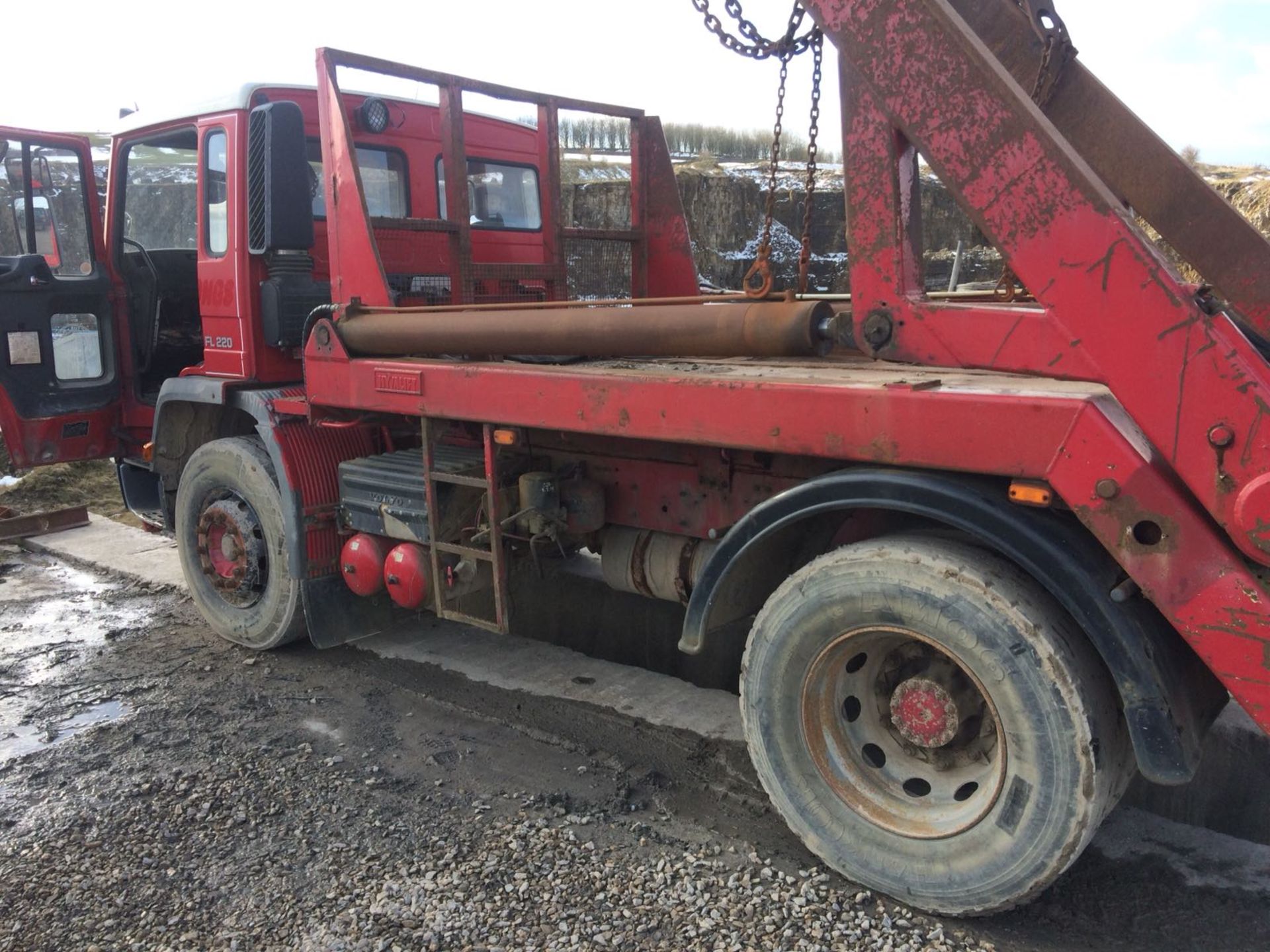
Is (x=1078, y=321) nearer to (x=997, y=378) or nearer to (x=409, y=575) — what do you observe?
(x=997, y=378)

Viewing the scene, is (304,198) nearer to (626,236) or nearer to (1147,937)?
(626,236)

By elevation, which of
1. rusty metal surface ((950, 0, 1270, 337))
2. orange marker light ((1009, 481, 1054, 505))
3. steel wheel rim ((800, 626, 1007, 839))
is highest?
rusty metal surface ((950, 0, 1270, 337))

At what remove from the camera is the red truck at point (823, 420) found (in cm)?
229

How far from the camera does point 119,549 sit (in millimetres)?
6805

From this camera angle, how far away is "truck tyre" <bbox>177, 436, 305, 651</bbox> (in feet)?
15.3

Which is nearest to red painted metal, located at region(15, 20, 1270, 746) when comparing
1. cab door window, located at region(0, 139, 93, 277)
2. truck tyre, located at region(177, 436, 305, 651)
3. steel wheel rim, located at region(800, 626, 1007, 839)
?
steel wheel rim, located at region(800, 626, 1007, 839)

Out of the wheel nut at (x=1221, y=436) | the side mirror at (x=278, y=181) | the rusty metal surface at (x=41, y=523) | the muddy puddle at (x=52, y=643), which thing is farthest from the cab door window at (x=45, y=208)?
the wheel nut at (x=1221, y=436)

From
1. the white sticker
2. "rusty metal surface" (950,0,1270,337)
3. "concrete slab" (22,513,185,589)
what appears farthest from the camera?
"concrete slab" (22,513,185,589)

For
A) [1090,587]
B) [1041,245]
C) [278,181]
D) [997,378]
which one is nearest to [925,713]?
[1090,587]

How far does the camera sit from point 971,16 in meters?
3.32

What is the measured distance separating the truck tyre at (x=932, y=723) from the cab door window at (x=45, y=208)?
4.50 m

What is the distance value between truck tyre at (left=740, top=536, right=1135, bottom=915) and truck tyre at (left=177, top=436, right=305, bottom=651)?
2.63m

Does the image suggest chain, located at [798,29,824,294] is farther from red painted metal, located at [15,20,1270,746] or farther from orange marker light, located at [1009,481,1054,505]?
orange marker light, located at [1009,481,1054,505]

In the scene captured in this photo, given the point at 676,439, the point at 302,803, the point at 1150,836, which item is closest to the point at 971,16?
the point at 676,439
